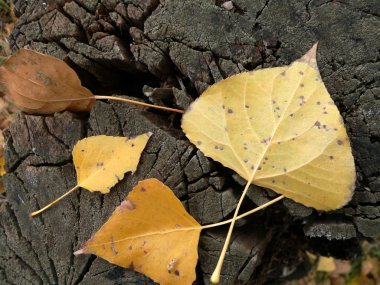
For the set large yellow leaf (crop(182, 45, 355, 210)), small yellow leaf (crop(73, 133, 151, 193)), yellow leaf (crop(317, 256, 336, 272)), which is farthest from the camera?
yellow leaf (crop(317, 256, 336, 272))

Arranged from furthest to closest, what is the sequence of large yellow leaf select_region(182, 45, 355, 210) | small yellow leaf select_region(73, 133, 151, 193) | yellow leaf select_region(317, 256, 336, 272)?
yellow leaf select_region(317, 256, 336, 272) < small yellow leaf select_region(73, 133, 151, 193) < large yellow leaf select_region(182, 45, 355, 210)

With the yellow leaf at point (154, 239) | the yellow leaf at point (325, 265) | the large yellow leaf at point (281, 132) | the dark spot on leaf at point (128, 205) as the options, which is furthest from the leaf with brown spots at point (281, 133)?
the yellow leaf at point (325, 265)

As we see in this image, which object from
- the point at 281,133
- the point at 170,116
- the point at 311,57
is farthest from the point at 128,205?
the point at 311,57

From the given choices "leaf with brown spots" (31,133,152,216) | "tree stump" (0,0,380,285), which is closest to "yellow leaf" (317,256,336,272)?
"tree stump" (0,0,380,285)

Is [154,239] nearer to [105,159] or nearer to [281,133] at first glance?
[105,159]

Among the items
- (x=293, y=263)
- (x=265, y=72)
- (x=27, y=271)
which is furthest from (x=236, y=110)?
(x=293, y=263)

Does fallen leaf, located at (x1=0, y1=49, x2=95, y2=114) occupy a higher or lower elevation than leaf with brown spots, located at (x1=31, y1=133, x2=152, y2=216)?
higher

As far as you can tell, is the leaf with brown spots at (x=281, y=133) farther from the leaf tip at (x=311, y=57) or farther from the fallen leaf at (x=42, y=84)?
the fallen leaf at (x=42, y=84)

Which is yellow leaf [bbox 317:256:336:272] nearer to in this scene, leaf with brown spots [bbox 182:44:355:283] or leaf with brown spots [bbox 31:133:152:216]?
leaf with brown spots [bbox 182:44:355:283]
